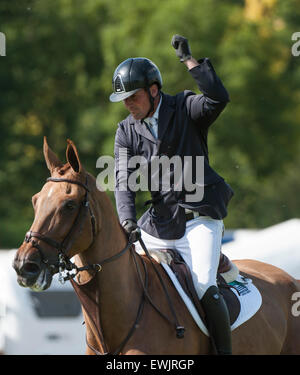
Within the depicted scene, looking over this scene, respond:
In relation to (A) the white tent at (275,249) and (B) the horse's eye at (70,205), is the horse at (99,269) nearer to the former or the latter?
(B) the horse's eye at (70,205)

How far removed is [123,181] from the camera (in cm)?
597

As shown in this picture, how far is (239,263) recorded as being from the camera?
723 cm

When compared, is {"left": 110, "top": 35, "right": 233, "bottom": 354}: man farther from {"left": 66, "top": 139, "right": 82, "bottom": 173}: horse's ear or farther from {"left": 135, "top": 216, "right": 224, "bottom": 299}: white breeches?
{"left": 66, "top": 139, "right": 82, "bottom": 173}: horse's ear

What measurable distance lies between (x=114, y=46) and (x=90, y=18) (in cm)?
723

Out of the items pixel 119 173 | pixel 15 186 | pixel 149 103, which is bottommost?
pixel 15 186

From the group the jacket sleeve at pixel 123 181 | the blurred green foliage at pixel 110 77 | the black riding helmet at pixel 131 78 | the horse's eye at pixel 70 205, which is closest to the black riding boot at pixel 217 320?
the jacket sleeve at pixel 123 181

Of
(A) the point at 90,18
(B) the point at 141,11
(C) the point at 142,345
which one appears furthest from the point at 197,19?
(C) the point at 142,345

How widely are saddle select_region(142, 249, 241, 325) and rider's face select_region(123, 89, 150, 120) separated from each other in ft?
3.71

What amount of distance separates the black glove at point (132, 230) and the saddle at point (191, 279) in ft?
1.33

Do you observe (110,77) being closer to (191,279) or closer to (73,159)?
(191,279)

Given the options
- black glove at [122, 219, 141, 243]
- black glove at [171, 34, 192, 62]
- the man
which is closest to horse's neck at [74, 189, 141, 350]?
black glove at [122, 219, 141, 243]
